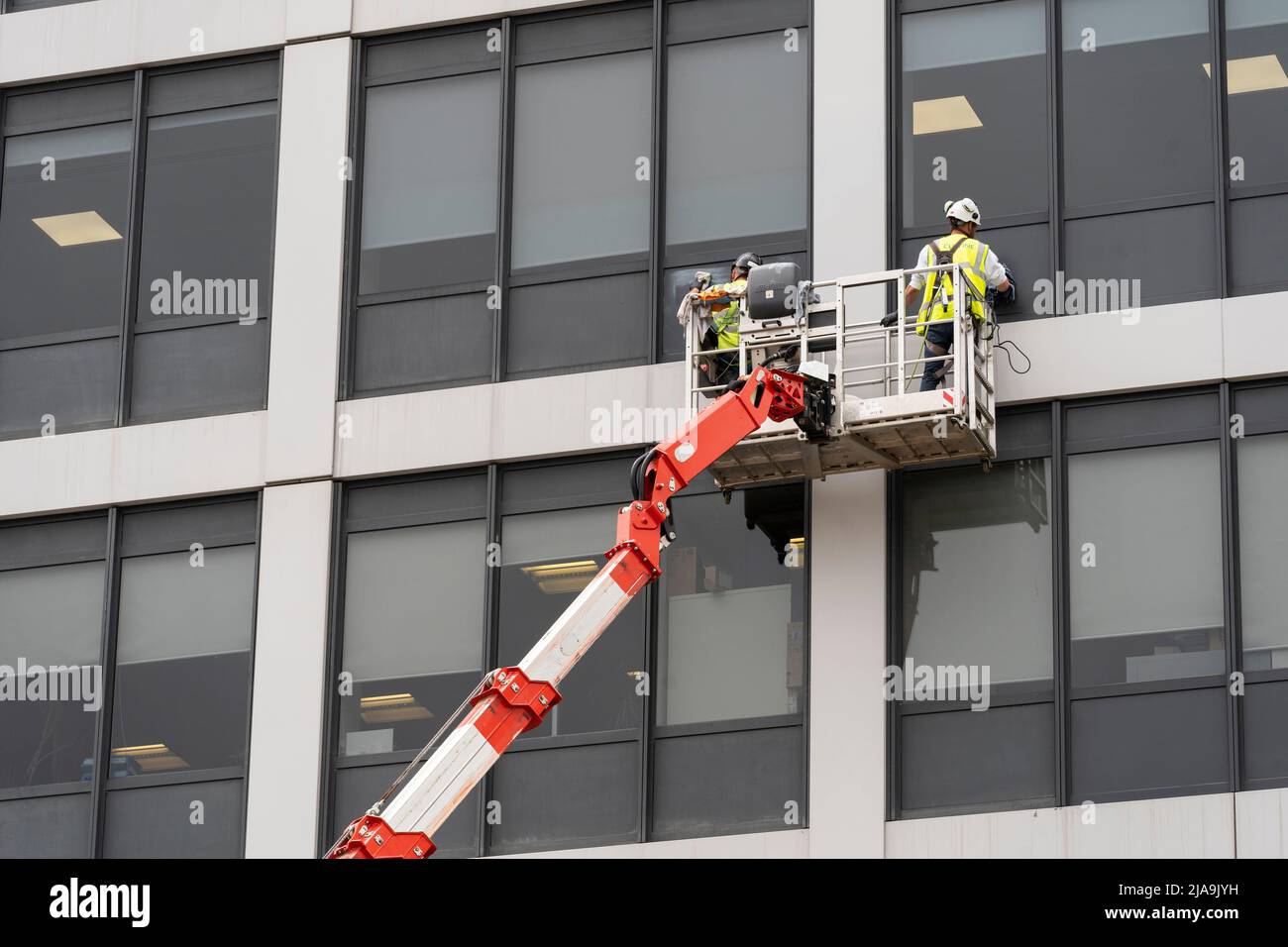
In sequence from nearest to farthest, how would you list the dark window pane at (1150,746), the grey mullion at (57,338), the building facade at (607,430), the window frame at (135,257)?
the dark window pane at (1150,746), the building facade at (607,430), the window frame at (135,257), the grey mullion at (57,338)

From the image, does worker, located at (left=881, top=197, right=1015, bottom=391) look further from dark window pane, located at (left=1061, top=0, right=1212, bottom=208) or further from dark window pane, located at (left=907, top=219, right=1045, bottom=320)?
dark window pane, located at (left=1061, top=0, right=1212, bottom=208)

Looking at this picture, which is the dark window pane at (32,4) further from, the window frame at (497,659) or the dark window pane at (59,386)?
the window frame at (497,659)

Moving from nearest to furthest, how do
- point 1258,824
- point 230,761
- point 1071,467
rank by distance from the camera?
point 1258,824
point 1071,467
point 230,761

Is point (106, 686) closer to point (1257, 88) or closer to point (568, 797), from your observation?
point (568, 797)

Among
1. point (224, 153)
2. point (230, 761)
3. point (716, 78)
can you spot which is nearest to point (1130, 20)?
point (716, 78)

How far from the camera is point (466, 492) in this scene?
24094mm

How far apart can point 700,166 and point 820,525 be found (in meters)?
4.08

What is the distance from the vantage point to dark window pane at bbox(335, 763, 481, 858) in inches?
899

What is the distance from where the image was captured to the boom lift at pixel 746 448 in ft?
65.4

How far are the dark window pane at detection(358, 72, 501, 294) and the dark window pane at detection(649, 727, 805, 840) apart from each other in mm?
5500

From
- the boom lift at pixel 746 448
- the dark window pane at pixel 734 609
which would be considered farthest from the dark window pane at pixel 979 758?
the boom lift at pixel 746 448

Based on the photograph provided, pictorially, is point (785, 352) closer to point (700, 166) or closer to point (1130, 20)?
point (700, 166)

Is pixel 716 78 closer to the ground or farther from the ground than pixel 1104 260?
farther from the ground

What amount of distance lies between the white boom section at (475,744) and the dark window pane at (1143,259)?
17.3 ft
